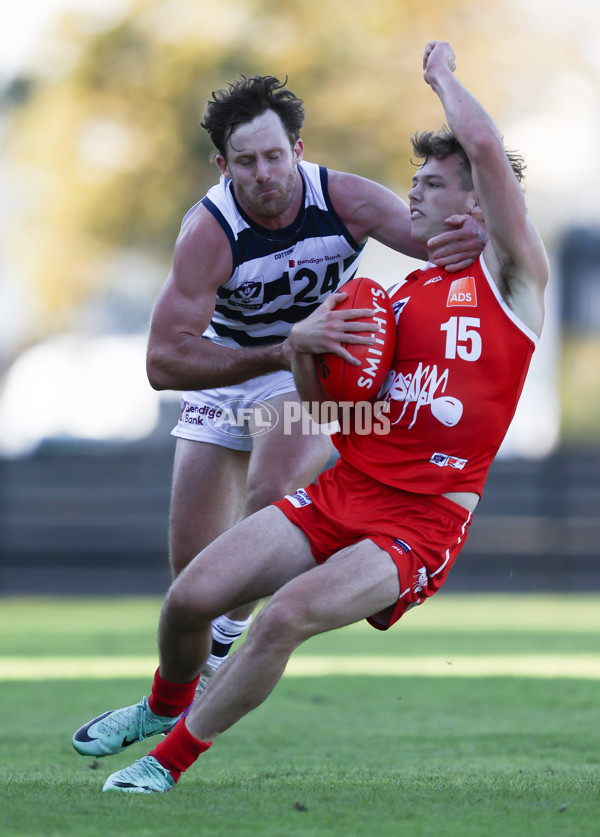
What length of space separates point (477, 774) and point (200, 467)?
1.84 metres

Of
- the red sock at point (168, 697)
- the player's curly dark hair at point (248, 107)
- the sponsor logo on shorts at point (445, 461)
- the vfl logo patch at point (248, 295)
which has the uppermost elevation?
the player's curly dark hair at point (248, 107)

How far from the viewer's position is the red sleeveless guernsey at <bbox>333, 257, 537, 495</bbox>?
4309 mm

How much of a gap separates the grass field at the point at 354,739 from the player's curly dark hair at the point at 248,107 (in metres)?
2.49

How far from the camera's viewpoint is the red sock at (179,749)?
4191mm

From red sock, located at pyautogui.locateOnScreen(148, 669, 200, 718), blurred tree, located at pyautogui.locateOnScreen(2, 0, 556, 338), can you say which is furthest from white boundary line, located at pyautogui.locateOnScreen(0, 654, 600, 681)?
blurred tree, located at pyautogui.locateOnScreen(2, 0, 556, 338)

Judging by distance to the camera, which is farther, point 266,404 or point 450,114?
point 266,404

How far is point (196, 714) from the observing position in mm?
4180

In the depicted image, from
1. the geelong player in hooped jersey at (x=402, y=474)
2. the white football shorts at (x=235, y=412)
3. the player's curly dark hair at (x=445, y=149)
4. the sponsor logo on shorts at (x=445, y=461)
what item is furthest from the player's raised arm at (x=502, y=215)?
the white football shorts at (x=235, y=412)

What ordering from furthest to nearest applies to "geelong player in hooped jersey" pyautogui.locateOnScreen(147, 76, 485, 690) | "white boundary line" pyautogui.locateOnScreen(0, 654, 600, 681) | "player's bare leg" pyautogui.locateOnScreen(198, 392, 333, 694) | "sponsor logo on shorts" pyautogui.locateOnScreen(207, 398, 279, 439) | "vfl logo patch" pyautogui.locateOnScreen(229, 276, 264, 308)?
1. "white boundary line" pyautogui.locateOnScreen(0, 654, 600, 681)
2. "sponsor logo on shorts" pyautogui.locateOnScreen(207, 398, 279, 439)
3. "player's bare leg" pyautogui.locateOnScreen(198, 392, 333, 694)
4. "vfl logo patch" pyautogui.locateOnScreen(229, 276, 264, 308)
5. "geelong player in hooped jersey" pyautogui.locateOnScreen(147, 76, 485, 690)

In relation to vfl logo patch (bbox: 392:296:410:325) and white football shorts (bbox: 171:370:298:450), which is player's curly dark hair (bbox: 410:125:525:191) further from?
white football shorts (bbox: 171:370:298:450)

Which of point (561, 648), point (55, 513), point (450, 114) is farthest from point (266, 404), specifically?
point (55, 513)

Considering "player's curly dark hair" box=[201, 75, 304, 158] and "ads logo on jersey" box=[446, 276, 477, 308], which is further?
"player's curly dark hair" box=[201, 75, 304, 158]

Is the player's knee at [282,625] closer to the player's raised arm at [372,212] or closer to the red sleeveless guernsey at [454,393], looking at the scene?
the red sleeveless guernsey at [454,393]

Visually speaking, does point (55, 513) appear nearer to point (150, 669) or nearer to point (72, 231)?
point (150, 669)
